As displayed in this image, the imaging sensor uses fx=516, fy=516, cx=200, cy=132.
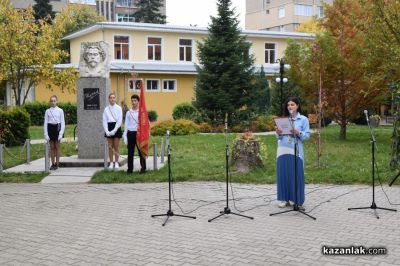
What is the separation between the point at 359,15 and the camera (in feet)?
65.9

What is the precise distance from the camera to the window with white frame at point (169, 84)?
38.9 m

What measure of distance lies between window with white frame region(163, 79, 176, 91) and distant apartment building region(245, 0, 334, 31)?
3872cm

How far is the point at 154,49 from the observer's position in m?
39.3

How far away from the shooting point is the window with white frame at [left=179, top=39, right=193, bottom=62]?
40094mm

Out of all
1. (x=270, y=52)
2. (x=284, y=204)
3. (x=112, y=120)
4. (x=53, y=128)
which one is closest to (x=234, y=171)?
(x=112, y=120)

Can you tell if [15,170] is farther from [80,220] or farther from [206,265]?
[206,265]

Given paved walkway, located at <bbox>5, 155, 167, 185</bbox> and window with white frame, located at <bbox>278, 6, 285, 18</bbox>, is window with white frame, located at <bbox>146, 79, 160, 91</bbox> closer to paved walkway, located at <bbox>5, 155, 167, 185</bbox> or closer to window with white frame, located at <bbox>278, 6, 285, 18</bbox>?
paved walkway, located at <bbox>5, 155, 167, 185</bbox>

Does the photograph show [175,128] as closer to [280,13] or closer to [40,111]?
[40,111]

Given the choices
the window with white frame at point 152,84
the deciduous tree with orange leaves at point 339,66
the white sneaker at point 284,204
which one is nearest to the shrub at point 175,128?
the deciduous tree with orange leaves at point 339,66

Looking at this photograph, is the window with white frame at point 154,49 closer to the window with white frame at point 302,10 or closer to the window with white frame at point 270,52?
the window with white frame at point 270,52

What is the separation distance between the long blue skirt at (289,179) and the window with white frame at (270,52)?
35.2m

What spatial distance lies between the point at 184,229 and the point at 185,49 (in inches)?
1330

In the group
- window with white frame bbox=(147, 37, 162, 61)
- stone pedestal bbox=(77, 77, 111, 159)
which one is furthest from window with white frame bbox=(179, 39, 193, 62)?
stone pedestal bbox=(77, 77, 111, 159)

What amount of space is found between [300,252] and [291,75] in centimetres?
1595
